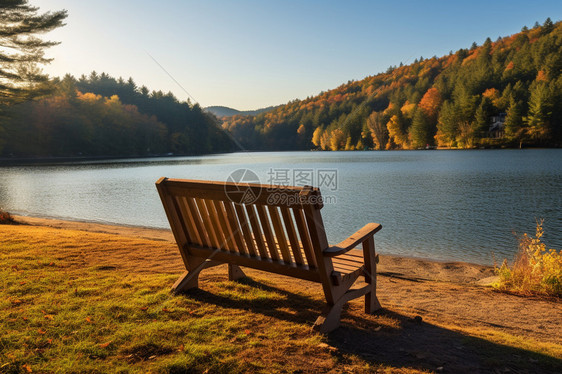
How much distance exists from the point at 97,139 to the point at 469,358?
107 meters

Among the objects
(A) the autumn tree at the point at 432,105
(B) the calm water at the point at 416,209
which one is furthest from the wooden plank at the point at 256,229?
(A) the autumn tree at the point at 432,105

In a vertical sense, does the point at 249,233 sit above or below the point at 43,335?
above

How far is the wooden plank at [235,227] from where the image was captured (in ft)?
12.4

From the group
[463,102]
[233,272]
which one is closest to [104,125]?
[463,102]

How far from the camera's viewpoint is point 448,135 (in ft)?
332

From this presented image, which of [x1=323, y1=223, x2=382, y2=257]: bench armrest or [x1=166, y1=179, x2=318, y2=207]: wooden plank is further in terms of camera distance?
[x1=323, y1=223, x2=382, y2=257]: bench armrest

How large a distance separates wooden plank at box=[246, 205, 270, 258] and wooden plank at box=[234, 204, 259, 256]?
3.1 inches

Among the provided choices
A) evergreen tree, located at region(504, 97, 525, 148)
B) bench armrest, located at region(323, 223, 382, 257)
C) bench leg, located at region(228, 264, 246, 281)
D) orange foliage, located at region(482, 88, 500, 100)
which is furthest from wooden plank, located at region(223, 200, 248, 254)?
orange foliage, located at region(482, 88, 500, 100)

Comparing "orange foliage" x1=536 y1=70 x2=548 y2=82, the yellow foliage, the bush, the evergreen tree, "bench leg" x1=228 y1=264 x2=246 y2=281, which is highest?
"orange foliage" x1=536 y1=70 x2=548 y2=82

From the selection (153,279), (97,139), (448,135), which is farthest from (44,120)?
(448,135)

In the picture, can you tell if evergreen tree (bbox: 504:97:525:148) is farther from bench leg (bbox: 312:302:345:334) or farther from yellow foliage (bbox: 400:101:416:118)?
bench leg (bbox: 312:302:345:334)

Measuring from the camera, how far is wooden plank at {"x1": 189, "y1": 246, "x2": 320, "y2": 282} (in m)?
3.65

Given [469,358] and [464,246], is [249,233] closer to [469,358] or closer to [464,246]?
[469,358]

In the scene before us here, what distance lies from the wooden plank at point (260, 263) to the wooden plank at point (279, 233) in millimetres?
92
